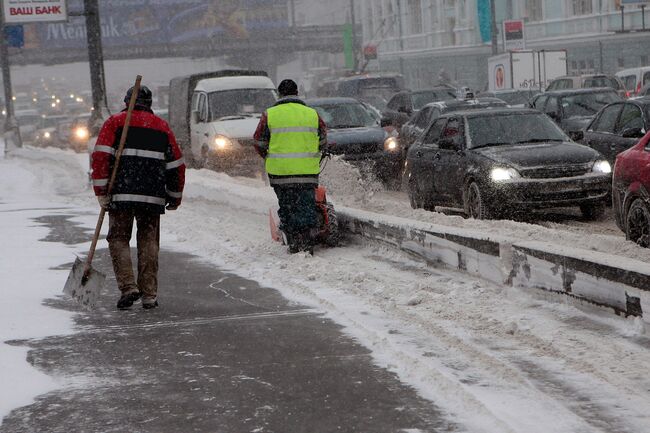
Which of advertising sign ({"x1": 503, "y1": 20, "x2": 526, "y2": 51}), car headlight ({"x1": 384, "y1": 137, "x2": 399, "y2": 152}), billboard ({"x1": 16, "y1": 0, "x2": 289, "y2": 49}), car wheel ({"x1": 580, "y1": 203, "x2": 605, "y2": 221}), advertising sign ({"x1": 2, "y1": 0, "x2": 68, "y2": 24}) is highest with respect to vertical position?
billboard ({"x1": 16, "y1": 0, "x2": 289, "y2": 49})

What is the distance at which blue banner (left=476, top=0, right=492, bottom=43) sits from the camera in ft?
196

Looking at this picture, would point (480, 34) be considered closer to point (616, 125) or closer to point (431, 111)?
point (431, 111)

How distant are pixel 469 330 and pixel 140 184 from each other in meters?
2.85

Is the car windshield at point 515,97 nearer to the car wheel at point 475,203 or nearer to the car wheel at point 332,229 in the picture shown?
the car wheel at point 475,203

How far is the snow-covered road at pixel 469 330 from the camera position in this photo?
18.7 feet

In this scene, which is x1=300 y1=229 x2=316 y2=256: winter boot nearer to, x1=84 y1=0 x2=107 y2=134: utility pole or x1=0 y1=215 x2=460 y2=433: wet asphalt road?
x1=0 y1=215 x2=460 y2=433: wet asphalt road

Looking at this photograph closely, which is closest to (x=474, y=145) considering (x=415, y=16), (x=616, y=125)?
(x=616, y=125)

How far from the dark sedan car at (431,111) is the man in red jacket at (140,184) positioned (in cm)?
1288

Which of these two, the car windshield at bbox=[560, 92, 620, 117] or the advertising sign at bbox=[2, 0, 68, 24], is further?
the advertising sign at bbox=[2, 0, 68, 24]

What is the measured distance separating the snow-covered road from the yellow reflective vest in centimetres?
→ 83

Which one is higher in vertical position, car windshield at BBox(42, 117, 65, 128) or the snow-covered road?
the snow-covered road

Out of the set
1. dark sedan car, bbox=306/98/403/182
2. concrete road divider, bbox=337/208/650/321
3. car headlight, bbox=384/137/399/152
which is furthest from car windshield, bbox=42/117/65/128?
concrete road divider, bbox=337/208/650/321

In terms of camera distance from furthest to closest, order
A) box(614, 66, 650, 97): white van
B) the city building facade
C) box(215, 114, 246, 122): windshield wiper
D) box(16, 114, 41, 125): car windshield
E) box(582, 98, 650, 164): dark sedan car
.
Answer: box(16, 114, 41, 125): car windshield, the city building facade, box(614, 66, 650, 97): white van, box(215, 114, 246, 122): windshield wiper, box(582, 98, 650, 164): dark sedan car

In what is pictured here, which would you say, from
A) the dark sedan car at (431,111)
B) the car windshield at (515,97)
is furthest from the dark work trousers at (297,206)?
the car windshield at (515,97)
